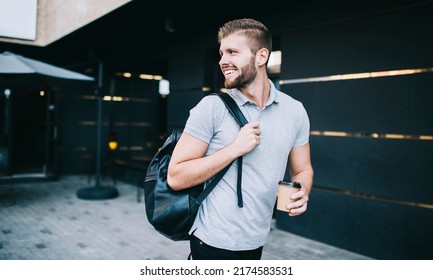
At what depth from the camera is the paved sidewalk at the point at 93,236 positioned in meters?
4.25

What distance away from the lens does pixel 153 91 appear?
373 inches

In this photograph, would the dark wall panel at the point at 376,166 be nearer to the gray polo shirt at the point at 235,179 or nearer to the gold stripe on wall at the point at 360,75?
the gold stripe on wall at the point at 360,75

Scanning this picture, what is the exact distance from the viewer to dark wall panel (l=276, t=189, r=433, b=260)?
387cm

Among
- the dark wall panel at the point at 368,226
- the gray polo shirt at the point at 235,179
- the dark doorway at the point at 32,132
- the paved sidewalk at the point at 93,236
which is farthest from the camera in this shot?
the dark doorway at the point at 32,132

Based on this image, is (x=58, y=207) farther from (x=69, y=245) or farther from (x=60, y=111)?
(x=60, y=111)

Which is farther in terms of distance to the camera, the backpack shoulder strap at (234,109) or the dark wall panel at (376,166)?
the dark wall panel at (376,166)

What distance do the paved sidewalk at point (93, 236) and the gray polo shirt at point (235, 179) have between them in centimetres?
288

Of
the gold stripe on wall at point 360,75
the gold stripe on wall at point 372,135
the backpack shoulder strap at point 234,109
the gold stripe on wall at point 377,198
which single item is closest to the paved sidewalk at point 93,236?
the gold stripe on wall at point 377,198

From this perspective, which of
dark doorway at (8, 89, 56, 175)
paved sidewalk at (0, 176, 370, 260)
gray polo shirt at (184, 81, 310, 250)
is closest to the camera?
gray polo shirt at (184, 81, 310, 250)

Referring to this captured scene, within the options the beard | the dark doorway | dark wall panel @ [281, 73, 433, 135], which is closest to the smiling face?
the beard

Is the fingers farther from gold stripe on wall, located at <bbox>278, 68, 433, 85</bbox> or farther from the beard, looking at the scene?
gold stripe on wall, located at <bbox>278, 68, 433, 85</bbox>

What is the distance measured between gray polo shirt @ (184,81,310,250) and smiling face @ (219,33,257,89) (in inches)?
3.1
